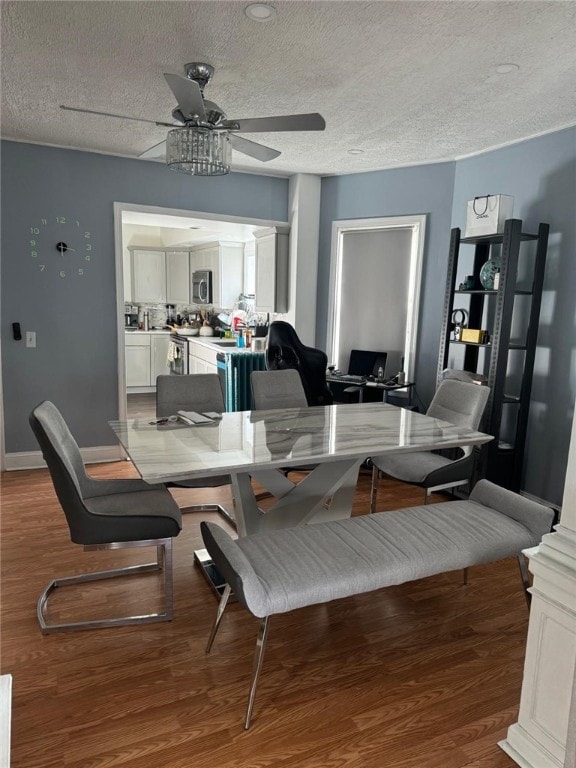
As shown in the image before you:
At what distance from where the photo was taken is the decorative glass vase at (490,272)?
3801 millimetres

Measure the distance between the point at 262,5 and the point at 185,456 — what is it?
1.84m

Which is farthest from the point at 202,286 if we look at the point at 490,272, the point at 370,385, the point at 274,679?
the point at 274,679

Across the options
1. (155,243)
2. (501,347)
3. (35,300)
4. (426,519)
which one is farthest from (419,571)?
(155,243)

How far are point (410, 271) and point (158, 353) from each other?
4200 mm

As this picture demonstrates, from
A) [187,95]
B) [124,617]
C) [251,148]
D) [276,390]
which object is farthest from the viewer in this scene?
[276,390]

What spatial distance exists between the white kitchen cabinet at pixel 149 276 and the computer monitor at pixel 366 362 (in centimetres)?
401

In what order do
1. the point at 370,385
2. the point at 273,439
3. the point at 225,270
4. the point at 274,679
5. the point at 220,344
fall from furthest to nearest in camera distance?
the point at 225,270
the point at 220,344
the point at 370,385
the point at 273,439
the point at 274,679

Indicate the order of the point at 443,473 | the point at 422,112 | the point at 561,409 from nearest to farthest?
the point at 443,473 < the point at 422,112 < the point at 561,409

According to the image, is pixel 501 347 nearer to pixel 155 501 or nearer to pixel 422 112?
pixel 422 112

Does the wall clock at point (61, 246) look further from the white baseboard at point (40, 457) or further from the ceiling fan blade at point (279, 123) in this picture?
the ceiling fan blade at point (279, 123)

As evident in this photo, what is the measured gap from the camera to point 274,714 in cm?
187

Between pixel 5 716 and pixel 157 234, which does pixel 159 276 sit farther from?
Result: pixel 5 716

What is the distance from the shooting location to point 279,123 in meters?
2.42

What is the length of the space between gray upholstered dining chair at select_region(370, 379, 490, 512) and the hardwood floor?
0.52 m
